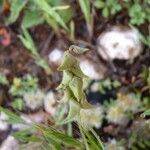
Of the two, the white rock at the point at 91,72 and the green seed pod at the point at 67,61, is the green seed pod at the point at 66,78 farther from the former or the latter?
the white rock at the point at 91,72

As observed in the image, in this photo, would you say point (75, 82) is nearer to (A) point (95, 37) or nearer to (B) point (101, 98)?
(B) point (101, 98)

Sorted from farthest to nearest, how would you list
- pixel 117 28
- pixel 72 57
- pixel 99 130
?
pixel 117 28 < pixel 99 130 < pixel 72 57

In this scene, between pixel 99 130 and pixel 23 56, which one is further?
pixel 23 56

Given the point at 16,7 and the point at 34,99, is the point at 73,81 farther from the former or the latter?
the point at 16,7

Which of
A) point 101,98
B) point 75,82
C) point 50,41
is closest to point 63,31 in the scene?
point 50,41

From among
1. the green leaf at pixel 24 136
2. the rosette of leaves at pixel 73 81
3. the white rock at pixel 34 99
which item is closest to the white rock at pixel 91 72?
the white rock at pixel 34 99

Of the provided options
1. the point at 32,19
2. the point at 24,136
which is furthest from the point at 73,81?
the point at 32,19
